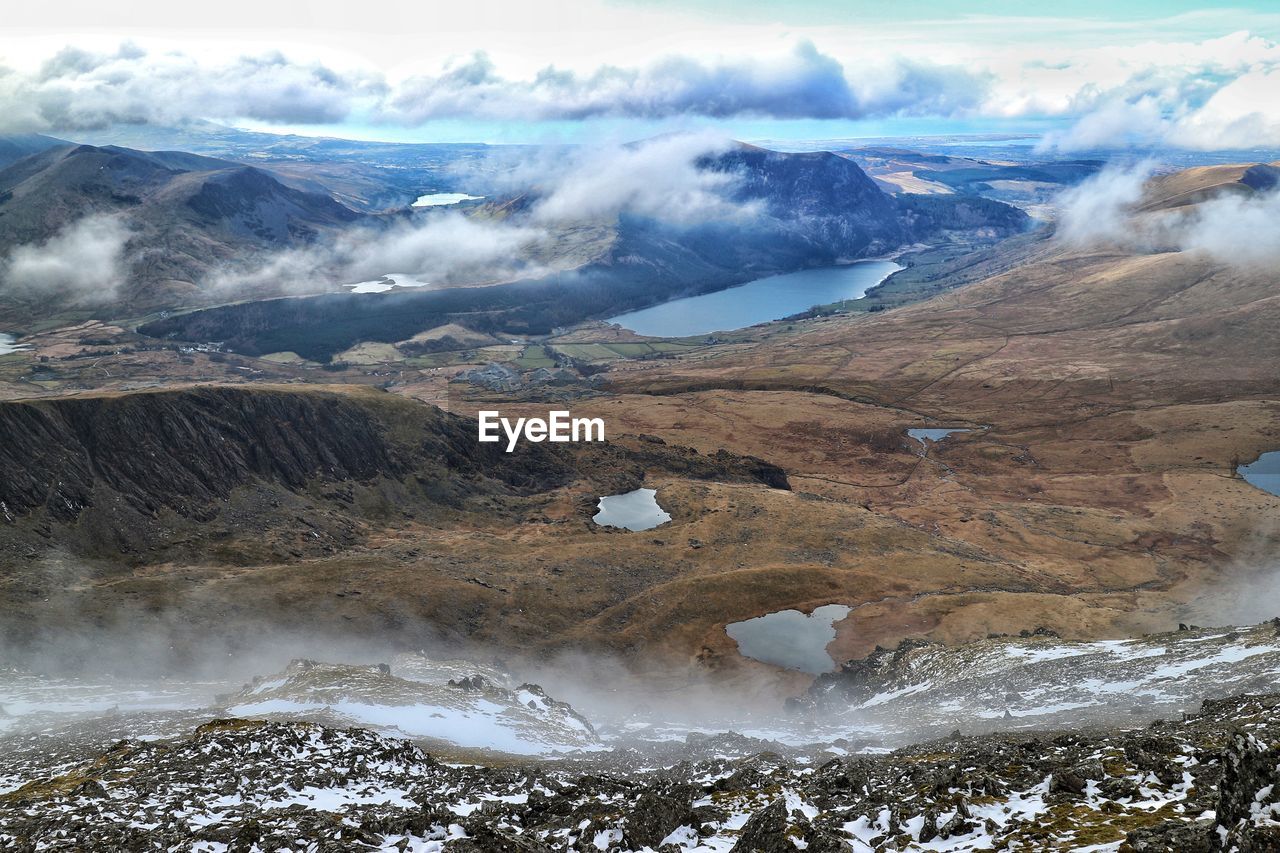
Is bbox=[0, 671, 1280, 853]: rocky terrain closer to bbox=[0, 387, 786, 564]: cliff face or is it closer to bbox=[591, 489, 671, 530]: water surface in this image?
bbox=[0, 387, 786, 564]: cliff face

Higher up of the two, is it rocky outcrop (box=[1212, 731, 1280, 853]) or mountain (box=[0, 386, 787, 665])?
rocky outcrop (box=[1212, 731, 1280, 853])

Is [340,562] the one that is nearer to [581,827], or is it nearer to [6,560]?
[6,560]

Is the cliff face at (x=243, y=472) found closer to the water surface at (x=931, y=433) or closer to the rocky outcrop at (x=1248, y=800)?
the water surface at (x=931, y=433)

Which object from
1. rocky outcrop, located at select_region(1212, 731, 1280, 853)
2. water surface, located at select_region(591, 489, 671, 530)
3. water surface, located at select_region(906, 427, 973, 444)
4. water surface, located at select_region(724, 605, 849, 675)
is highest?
rocky outcrop, located at select_region(1212, 731, 1280, 853)

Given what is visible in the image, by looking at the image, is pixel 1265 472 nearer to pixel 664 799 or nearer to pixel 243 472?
pixel 664 799

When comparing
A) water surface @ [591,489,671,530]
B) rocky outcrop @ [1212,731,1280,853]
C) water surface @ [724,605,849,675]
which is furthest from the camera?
water surface @ [591,489,671,530]

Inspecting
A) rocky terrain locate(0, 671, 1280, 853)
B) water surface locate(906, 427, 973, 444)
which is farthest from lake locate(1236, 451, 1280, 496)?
rocky terrain locate(0, 671, 1280, 853)

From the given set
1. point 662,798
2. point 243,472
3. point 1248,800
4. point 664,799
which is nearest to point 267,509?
point 243,472
